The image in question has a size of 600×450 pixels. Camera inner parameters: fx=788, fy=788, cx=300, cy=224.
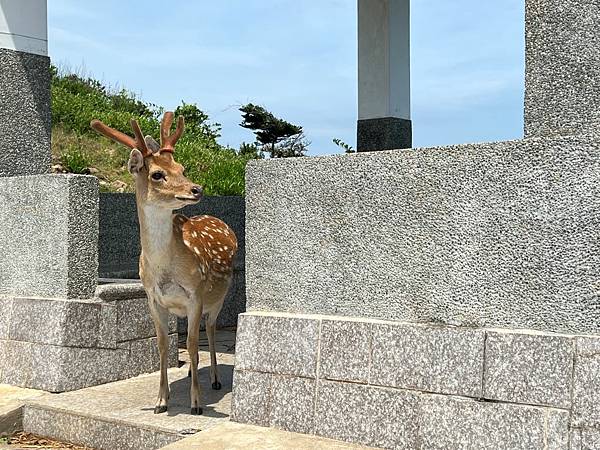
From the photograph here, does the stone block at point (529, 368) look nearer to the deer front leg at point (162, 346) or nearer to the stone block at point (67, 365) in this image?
the deer front leg at point (162, 346)

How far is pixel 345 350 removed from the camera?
4.37 metres

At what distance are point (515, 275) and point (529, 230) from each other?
23 cm

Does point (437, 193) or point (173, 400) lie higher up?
point (437, 193)

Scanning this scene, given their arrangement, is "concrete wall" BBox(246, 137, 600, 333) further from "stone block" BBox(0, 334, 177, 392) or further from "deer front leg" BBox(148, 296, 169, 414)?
"stone block" BBox(0, 334, 177, 392)

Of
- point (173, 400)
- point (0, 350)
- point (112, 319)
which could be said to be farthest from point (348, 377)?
point (0, 350)

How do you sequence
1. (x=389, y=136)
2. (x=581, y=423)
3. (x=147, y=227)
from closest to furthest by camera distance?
1. (x=581, y=423)
2. (x=147, y=227)
3. (x=389, y=136)

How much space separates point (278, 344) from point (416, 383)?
2.91 feet

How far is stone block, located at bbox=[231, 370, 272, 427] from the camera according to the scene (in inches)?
182

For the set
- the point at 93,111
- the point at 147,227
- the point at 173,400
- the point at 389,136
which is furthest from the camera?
the point at 93,111

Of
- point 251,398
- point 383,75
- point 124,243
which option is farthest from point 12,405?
point 383,75

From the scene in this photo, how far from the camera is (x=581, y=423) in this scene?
3.61 metres

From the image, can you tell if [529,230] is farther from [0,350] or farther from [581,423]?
[0,350]

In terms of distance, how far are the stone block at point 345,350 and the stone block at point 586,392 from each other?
1.11 m

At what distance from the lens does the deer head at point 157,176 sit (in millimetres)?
4781
